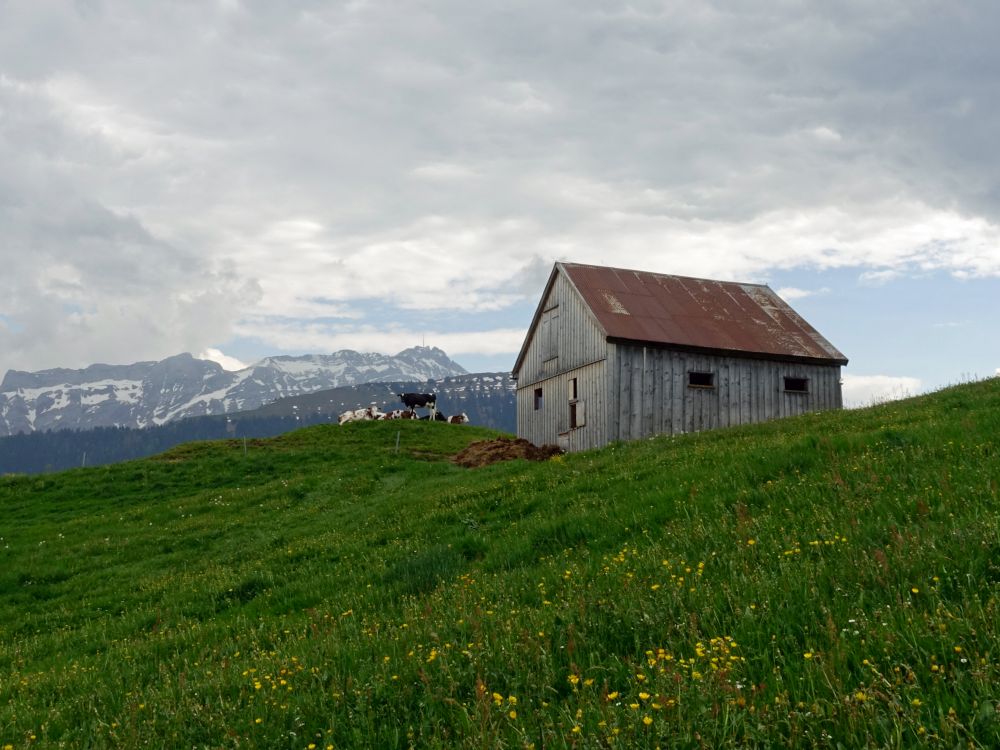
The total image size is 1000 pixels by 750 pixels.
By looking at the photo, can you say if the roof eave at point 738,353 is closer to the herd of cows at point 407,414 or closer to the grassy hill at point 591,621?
the grassy hill at point 591,621

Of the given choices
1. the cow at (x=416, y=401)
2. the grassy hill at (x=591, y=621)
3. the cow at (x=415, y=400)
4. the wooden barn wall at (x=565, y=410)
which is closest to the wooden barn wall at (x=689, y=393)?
the wooden barn wall at (x=565, y=410)

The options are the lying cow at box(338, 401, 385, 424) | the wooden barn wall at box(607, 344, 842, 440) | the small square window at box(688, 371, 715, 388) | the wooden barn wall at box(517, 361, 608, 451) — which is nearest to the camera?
the wooden barn wall at box(607, 344, 842, 440)

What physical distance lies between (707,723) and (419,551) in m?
10.2

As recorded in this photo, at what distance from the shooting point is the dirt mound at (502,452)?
33844 mm

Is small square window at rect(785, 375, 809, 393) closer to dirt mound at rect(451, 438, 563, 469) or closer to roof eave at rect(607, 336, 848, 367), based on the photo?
roof eave at rect(607, 336, 848, 367)

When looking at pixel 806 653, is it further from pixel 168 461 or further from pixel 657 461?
pixel 168 461

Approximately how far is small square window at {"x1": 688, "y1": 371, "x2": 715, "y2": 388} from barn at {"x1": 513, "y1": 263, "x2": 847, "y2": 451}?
45 mm

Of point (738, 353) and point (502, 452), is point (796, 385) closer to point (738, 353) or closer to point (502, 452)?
point (738, 353)

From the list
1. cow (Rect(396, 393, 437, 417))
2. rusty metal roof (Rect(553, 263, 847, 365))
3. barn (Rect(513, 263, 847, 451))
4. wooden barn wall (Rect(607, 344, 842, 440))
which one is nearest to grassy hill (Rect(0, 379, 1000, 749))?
wooden barn wall (Rect(607, 344, 842, 440))

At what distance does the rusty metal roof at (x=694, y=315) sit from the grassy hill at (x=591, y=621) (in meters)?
17.5

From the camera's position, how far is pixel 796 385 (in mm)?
39125

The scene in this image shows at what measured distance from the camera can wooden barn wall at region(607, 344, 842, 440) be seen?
35.3 metres

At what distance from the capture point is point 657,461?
19828 mm

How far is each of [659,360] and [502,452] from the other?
314 inches
